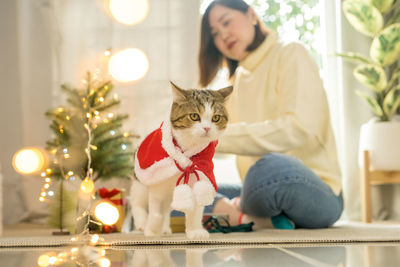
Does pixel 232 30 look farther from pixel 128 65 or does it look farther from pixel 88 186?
pixel 88 186

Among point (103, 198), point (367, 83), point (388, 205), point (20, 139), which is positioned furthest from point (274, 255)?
point (20, 139)

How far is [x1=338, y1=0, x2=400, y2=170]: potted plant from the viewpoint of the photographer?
2.19m

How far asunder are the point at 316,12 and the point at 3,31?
66.9 inches

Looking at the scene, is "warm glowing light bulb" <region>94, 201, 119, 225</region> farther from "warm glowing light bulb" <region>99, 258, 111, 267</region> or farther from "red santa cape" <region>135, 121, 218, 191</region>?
"warm glowing light bulb" <region>99, 258, 111, 267</region>

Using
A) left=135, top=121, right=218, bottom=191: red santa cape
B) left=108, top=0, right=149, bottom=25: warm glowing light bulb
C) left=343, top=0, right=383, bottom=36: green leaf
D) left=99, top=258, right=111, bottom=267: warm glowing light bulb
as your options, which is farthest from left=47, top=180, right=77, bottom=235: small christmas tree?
left=343, top=0, right=383, bottom=36: green leaf

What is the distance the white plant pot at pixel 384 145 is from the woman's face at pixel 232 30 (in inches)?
27.2

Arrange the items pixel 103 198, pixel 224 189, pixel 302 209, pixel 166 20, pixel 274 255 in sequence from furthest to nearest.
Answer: pixel 166 20, pixel 224 189, pixel 103 198, pixel 302 209, pixel 274 255

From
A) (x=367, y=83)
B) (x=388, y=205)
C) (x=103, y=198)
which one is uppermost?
(x=367, y=83)

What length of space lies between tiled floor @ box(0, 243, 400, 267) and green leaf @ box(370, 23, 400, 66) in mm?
1354

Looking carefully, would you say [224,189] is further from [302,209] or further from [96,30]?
[96,30]

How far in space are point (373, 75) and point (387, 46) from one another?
0.15 meters

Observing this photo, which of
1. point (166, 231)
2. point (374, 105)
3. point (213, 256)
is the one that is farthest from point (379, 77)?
point (213, 256)

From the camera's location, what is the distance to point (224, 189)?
7.41 feet

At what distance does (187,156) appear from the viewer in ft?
3.94
